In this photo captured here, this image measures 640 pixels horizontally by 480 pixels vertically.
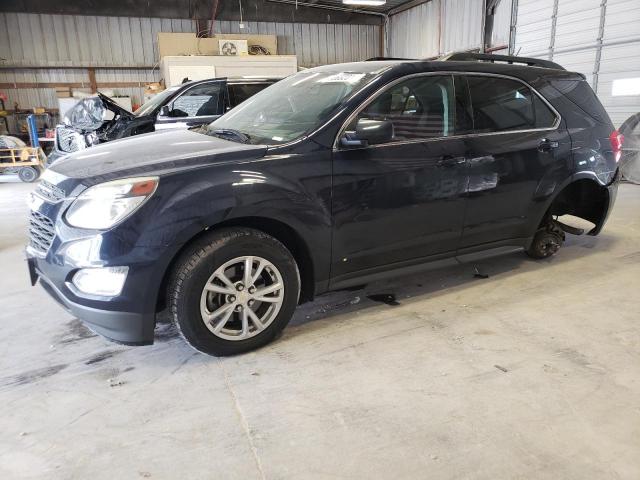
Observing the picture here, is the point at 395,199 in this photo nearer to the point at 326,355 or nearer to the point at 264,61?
the point at 326,355

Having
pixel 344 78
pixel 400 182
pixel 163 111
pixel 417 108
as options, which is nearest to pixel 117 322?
pixel 400 182

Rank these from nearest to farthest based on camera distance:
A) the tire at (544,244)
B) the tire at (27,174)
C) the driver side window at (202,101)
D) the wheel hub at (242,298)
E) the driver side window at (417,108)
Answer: the wheel hub at (242,298) → the driver side window at (417,108) → the tire at (544,244) → the driver side window at (202,101) → the tire at (27,174)

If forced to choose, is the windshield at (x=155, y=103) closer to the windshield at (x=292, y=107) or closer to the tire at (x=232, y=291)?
the windshield at (x=292, y=107)

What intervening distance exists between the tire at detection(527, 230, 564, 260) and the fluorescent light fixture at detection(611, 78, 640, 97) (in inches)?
240

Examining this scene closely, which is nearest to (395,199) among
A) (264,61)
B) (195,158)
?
(195,158)

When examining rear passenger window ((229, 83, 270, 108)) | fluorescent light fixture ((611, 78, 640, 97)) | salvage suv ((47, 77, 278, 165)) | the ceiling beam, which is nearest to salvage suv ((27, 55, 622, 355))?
salvage suv ((47, 77, 278, 165))

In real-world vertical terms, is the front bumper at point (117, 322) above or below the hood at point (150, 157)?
below

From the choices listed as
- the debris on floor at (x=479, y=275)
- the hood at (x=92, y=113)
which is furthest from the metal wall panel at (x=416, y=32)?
the debris on floor at (x=479, y=275)

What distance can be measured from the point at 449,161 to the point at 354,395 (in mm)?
1510

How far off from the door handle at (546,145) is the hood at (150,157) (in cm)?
202

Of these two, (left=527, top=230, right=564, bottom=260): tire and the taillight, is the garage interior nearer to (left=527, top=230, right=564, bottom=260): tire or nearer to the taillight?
(left=527, top=230, right=564, bottom=260): tire

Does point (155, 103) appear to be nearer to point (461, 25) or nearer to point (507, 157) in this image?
point (507, 157)

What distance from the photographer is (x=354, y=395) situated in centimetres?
212

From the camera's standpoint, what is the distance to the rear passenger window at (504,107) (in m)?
3.02
